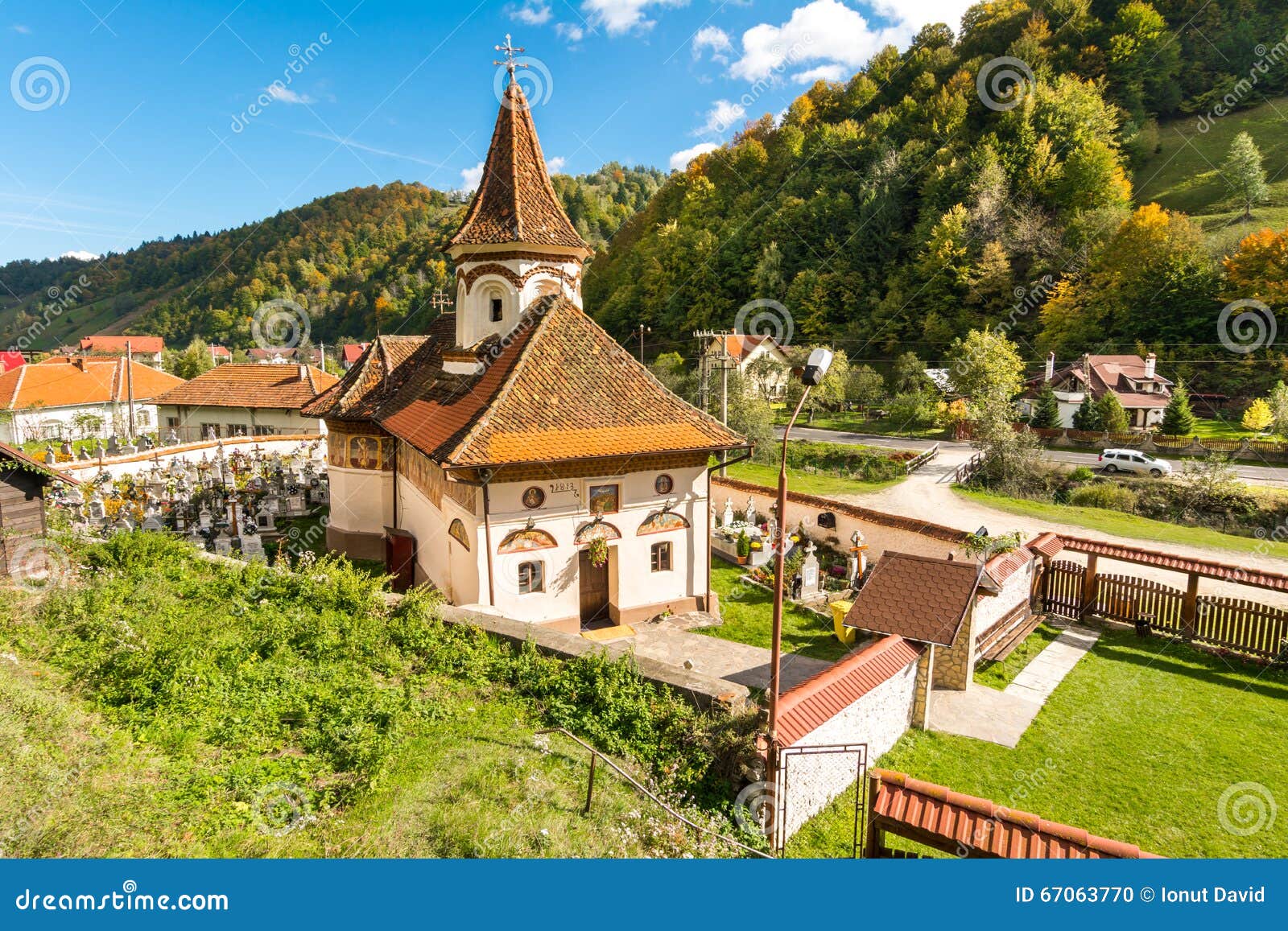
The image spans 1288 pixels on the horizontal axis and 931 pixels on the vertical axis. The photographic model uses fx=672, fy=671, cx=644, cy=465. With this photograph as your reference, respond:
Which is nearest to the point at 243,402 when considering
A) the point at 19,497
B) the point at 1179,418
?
the point at 19,497

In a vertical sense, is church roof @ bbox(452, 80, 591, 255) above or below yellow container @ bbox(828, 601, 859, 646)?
above

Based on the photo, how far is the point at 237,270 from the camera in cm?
10575

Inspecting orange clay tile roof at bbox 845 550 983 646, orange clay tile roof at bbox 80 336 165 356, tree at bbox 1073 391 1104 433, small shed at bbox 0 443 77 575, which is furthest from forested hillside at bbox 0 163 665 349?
orange clay tile roof at bbox 845 550 983 646

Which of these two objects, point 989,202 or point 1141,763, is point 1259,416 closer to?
point 989,202

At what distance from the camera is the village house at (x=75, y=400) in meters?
43.2

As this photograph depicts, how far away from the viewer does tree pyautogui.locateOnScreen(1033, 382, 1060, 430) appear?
3747 centimetres

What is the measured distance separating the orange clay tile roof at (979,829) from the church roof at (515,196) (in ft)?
41.6

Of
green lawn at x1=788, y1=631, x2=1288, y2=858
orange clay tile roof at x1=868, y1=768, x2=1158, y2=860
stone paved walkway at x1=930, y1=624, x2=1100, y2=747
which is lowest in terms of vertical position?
green lawn at x1=788, y1=631, x2=1288, y2=858

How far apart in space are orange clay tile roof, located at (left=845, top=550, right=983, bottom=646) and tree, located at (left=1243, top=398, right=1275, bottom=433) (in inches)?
1258

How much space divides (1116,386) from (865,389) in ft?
49.3

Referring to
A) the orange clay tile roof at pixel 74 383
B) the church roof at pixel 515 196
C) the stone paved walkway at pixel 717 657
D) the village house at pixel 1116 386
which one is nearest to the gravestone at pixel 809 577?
the stone paved walkway at pixel 717 657

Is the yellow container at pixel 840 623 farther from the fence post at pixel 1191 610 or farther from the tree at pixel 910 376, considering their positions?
the tree at pixel 910 376

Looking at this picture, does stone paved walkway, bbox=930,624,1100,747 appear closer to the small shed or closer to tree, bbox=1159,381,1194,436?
the small shed

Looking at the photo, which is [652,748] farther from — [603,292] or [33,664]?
[603,292]
